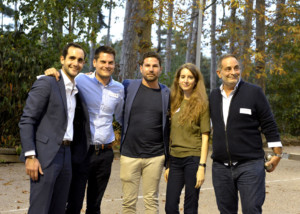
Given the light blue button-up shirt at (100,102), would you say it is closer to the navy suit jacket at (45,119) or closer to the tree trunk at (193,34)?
the navy suit jacket at (45,119)

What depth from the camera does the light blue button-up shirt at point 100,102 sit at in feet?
15.6

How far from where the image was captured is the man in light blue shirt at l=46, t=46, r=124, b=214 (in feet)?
15.3

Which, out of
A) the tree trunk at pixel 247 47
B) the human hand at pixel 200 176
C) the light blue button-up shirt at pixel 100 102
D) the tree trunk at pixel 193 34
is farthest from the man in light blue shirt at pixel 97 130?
the tree trunk at pixel 193 34

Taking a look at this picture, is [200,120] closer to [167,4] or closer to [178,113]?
[178,113]

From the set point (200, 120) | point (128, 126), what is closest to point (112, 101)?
point (128, 126)

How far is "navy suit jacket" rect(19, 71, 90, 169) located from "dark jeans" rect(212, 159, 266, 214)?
1.64m

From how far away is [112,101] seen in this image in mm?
4875

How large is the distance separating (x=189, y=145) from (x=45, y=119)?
158 centimetres

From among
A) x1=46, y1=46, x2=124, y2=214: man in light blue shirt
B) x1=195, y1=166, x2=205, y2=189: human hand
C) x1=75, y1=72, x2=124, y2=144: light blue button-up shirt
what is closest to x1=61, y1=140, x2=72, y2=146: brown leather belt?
x1=46, y1=46, x2=124, y2=214: man in light blue shirt

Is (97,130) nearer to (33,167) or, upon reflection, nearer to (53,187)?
(53,187)

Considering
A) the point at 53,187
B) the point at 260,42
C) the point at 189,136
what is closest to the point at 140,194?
the point at 189,136

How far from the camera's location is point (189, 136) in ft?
15.2

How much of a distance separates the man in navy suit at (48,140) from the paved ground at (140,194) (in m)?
2.65

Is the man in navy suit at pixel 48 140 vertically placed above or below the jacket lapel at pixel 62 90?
below
